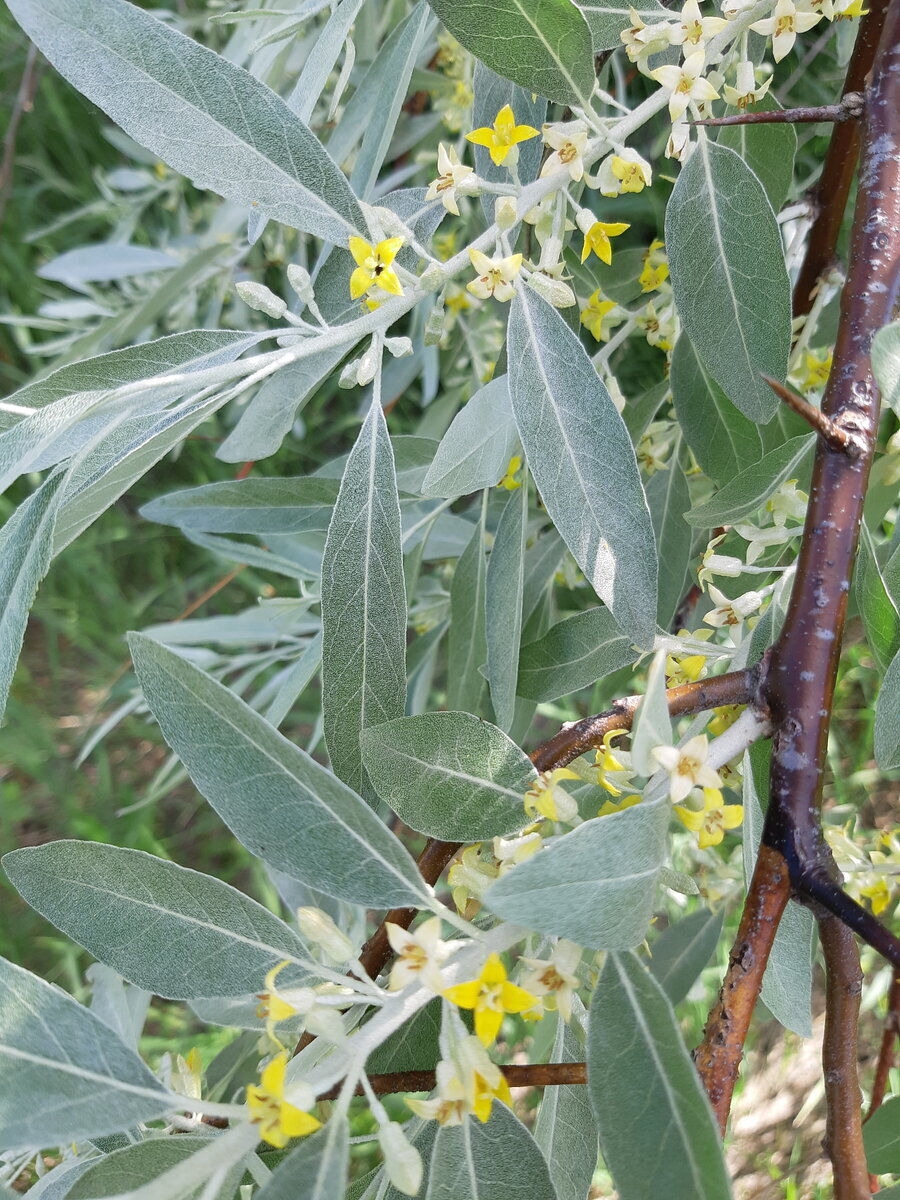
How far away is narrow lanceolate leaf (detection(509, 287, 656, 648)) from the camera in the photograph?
1.60 feet

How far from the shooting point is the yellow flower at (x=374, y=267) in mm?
489

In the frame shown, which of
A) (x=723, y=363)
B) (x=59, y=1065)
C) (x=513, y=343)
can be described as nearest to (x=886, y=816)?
(x=723, y=363)

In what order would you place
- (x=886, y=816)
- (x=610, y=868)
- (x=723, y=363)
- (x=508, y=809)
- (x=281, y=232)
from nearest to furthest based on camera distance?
(x=610, y=868), (x=508, y=809), (x=723, y=363), (x=281, y=232), (x=886, y=816)

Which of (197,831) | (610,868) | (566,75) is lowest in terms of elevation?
(197,831)

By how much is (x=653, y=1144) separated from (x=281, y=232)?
4.18 feet

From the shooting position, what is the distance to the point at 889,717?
491 mm

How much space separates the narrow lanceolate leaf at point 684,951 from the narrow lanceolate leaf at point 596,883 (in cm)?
43

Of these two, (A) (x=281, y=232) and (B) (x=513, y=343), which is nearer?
(B) (x=513, y=343)

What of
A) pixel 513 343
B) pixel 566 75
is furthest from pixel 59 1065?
pixel 566 75

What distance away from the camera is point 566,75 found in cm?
51

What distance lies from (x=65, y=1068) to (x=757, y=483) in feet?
1.58

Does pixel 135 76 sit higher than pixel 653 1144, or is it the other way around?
pixel 135 76

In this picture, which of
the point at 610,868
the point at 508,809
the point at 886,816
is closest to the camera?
the point at 610,868

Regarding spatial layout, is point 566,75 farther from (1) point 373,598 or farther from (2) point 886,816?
(2) point 886,816
